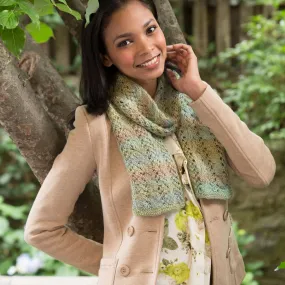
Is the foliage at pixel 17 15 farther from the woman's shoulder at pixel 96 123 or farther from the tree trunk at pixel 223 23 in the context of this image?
the tree trunk at pixel 223 23

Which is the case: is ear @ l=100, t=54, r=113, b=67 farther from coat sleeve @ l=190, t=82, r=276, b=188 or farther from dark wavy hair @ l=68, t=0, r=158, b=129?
coat sleeve @ l=190, t=82, r=276, b=188

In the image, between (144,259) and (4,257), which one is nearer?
(144,259)

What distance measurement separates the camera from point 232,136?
144cm

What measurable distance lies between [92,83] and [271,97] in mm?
2672

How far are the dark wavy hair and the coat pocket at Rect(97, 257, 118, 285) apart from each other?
0.36 metres

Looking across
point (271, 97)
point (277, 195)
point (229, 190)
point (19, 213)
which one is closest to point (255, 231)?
point (277, 195)

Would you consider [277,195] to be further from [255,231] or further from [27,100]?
[27,100]

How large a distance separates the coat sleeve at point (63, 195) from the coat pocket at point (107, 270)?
10cm

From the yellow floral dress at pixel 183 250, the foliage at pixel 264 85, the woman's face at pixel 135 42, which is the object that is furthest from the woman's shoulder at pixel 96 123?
the foliage at pixel 264 85

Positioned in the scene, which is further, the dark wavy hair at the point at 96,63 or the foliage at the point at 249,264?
the foliage at the point at 249,264

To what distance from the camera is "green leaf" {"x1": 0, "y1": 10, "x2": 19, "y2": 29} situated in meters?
1.12

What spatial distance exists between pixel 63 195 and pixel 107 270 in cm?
21

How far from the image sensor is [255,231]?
11.7 feet

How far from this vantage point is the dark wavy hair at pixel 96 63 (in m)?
1.45
